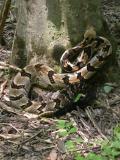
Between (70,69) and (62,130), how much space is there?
3.88ft

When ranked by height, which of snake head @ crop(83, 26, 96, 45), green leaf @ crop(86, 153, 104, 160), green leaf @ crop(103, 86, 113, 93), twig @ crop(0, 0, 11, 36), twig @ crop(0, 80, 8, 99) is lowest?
green leaf @ crop(86, 153, 104, 160)

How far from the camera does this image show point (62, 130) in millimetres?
5449

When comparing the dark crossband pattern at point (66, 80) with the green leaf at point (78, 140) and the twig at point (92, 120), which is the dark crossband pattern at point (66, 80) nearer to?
the twig at point (92, 120)

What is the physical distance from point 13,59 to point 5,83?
42 centimetres

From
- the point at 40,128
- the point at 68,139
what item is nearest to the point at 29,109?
the point at 40,128

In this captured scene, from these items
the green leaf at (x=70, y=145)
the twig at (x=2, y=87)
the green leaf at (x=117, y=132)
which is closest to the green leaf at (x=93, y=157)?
the green leaf at (x=70, y=145)

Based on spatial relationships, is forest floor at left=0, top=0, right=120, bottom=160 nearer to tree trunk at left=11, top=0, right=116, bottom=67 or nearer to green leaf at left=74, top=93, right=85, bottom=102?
green leaf at left=74, top=93, right=85, bottom=102

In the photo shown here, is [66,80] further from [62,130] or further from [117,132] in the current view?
[117,132]

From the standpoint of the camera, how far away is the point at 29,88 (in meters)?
6.47

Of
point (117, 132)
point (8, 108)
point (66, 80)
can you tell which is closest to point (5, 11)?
point (66, 80)

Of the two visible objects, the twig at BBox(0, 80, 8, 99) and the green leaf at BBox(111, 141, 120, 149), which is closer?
the green leaf at BBox(111, 141, 120, 149)

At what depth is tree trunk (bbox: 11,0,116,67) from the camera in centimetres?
618

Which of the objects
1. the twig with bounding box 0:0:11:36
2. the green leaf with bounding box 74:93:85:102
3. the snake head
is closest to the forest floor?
the green leaf with bounding box 74:93:85:102

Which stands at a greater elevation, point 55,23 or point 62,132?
point 55,23
